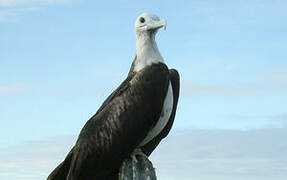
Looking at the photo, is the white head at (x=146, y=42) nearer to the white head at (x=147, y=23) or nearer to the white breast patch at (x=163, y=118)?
the white head at (x=147, y=23)

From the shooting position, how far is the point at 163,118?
43.9ft

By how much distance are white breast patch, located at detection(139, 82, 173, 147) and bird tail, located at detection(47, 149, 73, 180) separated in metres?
1.22

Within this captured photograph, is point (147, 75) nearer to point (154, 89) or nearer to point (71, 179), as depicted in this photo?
point (154, 89)

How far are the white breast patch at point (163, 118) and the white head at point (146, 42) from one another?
1.84ft

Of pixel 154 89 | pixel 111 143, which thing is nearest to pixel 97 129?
pixel 111 143

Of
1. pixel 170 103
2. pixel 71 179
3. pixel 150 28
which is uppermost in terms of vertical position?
pixel 150 28

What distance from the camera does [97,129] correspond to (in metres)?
13.4

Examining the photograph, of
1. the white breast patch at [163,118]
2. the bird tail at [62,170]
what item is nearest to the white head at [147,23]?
the white breast patch at [163,118]

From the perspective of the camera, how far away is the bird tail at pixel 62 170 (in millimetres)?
13411

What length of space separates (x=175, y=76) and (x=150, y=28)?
40.2 inches

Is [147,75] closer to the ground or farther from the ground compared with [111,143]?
farther from the ground

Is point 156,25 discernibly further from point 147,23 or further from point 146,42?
point 146,42

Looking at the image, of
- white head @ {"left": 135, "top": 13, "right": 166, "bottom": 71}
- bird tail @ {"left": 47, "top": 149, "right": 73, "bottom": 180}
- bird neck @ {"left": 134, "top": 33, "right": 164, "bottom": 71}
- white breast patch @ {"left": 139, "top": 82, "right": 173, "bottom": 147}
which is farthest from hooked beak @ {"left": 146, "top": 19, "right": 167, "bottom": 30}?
bird tail @ {"left": 47, "top": 149, "right": 73, "bottom": 180}

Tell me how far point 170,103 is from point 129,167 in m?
1.26
